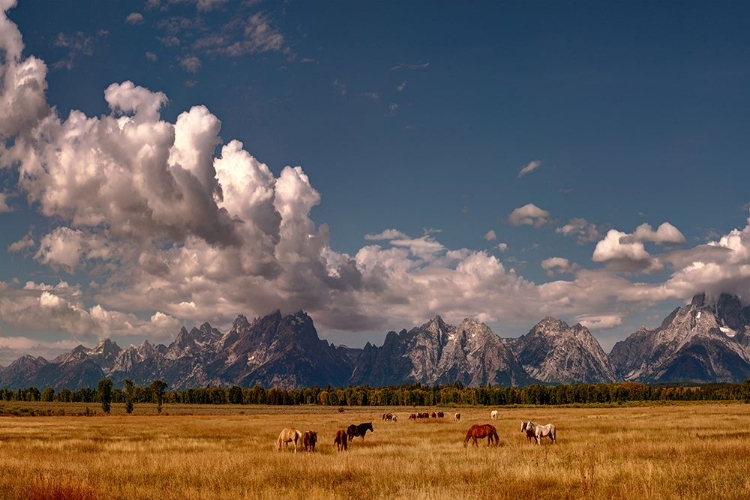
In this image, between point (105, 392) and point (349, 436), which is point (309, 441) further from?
point (105, 392)

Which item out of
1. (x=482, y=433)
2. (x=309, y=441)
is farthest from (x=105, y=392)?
(x=482, y=433)

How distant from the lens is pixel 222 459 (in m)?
27.0

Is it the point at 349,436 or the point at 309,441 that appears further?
the point at 349,436

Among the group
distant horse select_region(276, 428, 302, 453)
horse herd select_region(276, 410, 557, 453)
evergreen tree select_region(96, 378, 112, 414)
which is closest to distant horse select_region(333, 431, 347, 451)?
horse herd select_region(276, 410, 557, 453)

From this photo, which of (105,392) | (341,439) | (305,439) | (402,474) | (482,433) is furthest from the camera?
(105,392)

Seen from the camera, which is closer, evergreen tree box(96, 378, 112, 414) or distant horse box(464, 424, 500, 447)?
distant horse box(464, 424, 500, 447)

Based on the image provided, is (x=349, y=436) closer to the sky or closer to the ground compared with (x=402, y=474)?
closer to the ground

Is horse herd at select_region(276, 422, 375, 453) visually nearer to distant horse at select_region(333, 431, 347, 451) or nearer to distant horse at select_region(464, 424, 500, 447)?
distant horse at select_region(333, 431, 347, 451)

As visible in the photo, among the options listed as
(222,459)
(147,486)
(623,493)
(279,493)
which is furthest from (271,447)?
(623,493)

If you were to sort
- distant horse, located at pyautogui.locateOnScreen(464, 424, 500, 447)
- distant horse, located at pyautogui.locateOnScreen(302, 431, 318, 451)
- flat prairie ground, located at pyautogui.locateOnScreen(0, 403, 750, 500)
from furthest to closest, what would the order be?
distant horse, located at pyautogui.locateOnScreen(464, 424, 500, 447) < distant horse, located at pyautogui.locateOnScreen(302, 431, 318, 451) < flat prairie ground, located at pyautogui.locateOnScreen(0, 403, 750, 500)

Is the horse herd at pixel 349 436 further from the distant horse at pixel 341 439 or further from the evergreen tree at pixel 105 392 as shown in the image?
the evergreen tree at pixel 105 392

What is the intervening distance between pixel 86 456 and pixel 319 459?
1349 centimetres

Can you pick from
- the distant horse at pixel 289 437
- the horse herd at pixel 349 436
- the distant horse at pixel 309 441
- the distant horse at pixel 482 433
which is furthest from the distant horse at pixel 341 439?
the distant horse at pixel 482 433

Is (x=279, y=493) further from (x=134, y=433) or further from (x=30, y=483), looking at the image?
(x=134, y=433)
